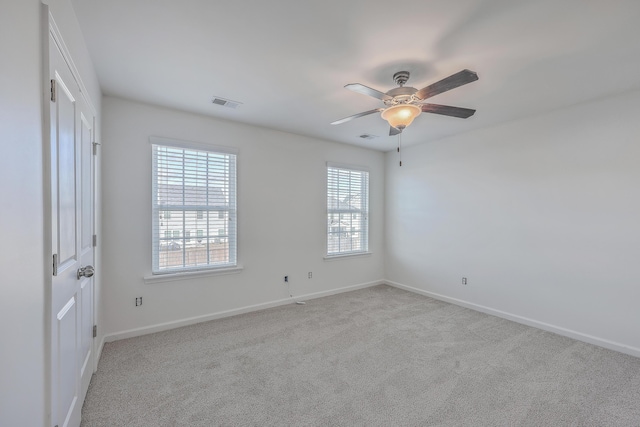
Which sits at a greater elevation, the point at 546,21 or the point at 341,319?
the point at 546,21

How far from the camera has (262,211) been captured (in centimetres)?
397

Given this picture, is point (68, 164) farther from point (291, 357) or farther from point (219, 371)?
point (291, 357)

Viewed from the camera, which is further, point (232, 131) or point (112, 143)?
point (232, 131)

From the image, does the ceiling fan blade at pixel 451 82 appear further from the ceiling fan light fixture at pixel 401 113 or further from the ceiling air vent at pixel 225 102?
the ceiling air vent at pixel 225 102

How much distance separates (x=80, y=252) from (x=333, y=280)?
3.53 m

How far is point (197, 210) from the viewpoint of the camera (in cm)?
348

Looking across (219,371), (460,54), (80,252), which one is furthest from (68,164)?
(460,54)

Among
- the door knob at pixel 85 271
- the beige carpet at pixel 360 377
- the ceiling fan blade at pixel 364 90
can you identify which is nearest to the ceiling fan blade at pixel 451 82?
the ceiling fan blade at pixel 364 90

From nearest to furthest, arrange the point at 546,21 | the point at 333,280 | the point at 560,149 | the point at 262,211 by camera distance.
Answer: the point at 546,21 → the point at 560,149 → the point at 262,211 → the point at 333,280

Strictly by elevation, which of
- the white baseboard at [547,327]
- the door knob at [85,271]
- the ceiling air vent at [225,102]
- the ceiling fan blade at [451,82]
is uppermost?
the ceiling air vent at [225,102]

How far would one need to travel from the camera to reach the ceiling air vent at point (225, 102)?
2997 millimetres

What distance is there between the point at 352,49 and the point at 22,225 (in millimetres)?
2155

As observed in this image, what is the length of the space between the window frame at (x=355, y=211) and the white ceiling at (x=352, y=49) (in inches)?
68.3

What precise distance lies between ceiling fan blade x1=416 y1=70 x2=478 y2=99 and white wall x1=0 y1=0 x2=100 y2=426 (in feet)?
7.05
